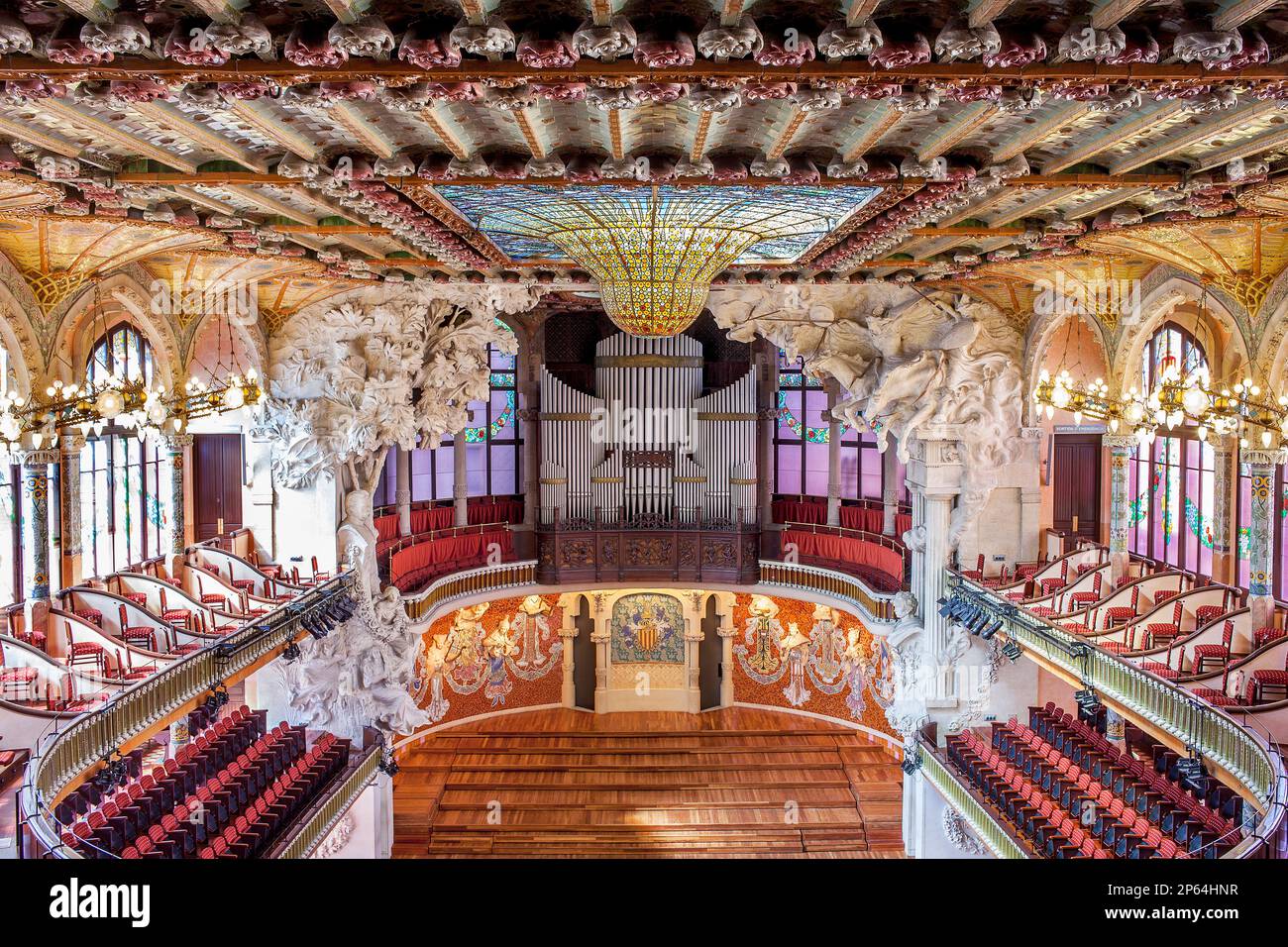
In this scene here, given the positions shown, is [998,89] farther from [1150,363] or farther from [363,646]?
[1150,363]

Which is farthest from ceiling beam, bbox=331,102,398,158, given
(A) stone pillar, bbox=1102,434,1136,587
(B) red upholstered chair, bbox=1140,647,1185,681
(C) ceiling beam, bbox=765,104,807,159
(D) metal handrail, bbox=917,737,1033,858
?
(A) stone pillar, bbox=1102,434,1136,587

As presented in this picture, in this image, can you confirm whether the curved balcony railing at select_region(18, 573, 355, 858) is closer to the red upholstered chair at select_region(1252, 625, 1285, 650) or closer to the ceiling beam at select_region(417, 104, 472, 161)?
the ceiling beam at select_region(417, 104, 472, 161)

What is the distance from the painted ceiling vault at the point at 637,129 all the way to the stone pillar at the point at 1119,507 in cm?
533

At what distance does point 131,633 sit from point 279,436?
489 centimetres

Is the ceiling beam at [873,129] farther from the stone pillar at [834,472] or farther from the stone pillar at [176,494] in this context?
the stone pillar at [834,472]

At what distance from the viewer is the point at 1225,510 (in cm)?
1925

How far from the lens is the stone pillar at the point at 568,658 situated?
25188mm

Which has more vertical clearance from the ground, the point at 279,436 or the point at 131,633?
the point at 279,436

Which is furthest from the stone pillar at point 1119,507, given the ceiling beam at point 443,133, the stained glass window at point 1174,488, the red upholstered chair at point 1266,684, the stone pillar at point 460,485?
the ceiling beam at point 443,133

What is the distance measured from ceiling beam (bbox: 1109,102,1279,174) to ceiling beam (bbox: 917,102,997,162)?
1.51 meters

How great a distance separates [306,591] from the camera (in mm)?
17062

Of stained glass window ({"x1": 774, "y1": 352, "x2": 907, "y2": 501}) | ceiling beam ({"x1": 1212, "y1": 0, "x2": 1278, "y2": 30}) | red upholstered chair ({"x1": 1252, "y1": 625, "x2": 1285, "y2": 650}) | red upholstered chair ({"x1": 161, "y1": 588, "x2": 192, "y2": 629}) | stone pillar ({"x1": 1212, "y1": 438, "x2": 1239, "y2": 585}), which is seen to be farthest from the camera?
stained glass window ({"x1": 774, "y1": 352, "x2": 907, "y2": 501})

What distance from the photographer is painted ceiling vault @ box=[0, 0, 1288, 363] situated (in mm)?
5438
